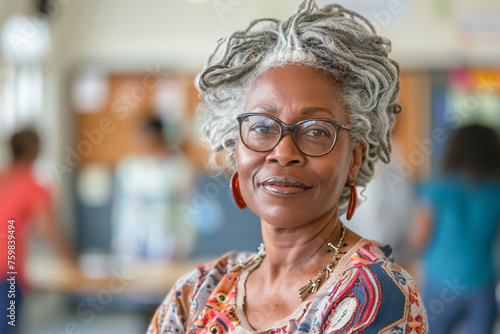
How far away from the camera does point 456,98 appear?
17.8 ft

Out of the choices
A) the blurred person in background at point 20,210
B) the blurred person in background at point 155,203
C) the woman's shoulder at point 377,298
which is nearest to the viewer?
the woman's shoulder at point 377,298

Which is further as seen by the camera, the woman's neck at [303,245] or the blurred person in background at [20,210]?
the blurred person in background at [20,210]

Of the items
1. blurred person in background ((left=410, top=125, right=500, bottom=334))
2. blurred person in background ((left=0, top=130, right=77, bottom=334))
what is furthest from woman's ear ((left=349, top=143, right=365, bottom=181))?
blurred person in background ((left=0, top=130, right=77, bottom=334))

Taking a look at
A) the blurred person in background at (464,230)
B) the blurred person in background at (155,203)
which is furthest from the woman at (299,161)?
the blurred person in background at (155,203)

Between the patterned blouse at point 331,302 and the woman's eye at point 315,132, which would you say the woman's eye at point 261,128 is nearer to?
the woman's eye at point 315,132

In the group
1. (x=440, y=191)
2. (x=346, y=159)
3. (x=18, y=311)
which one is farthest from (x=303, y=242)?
(x=18, y=311)

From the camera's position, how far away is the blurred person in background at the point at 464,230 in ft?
9.75

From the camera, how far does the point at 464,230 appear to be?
2.99m

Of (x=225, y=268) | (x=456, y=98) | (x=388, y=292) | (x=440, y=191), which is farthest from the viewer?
(x=456, y=98)

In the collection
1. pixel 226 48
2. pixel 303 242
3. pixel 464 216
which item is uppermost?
pixel 226 48

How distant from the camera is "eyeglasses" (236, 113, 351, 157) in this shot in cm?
120

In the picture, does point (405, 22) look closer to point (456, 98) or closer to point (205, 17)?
point (456, 98)

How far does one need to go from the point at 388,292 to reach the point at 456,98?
4666mm

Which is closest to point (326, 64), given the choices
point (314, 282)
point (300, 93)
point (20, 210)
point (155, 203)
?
point (300, 93)
